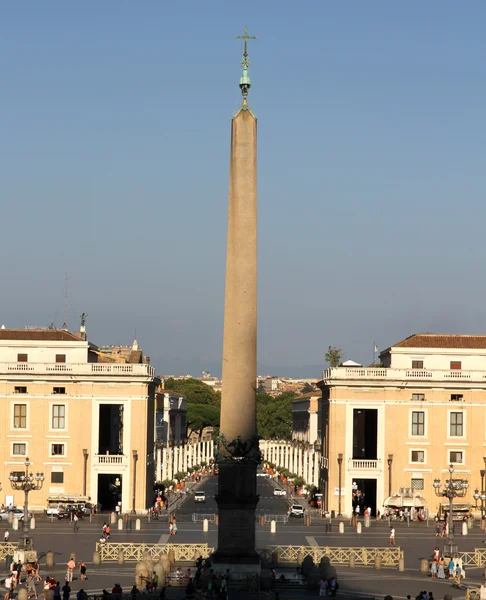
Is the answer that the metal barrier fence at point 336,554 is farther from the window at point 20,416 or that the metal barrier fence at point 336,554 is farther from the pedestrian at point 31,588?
the window at point 20,416

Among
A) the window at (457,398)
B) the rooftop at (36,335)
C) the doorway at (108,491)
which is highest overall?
the rooftop at (36,335)

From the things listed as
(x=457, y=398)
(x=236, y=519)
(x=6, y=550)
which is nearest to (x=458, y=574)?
(x=236, y=519)

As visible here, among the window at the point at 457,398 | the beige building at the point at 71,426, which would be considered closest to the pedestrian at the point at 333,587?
the beige building at the point at 71,426

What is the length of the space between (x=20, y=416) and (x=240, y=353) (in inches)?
1836

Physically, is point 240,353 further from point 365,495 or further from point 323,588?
point 365,495

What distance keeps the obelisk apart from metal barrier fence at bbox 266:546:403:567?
1160 cm

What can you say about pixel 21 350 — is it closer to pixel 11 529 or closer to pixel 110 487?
pixel 110 487

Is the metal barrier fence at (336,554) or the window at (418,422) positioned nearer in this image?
the metal barrier fence at (336,554)

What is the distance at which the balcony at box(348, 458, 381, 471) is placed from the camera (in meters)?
86.8

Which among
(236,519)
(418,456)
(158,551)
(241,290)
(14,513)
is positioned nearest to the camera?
(241,290)

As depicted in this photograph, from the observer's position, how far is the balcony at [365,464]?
86.8 m

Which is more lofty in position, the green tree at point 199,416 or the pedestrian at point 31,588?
the green tree at point 199,416

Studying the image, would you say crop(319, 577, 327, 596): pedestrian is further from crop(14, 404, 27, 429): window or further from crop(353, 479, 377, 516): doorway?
crop(14, 404, 27, 429): window

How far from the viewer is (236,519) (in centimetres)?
4431
